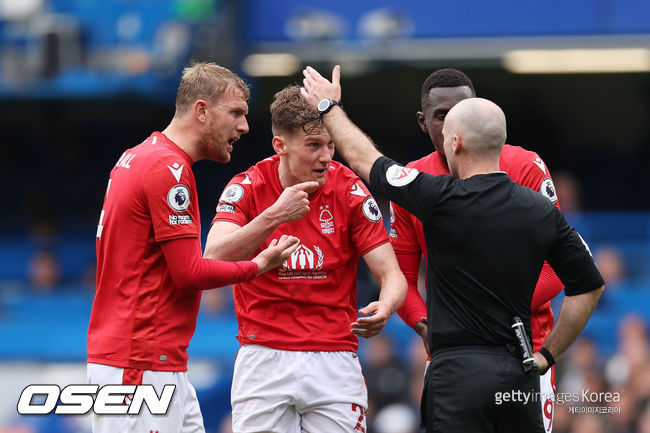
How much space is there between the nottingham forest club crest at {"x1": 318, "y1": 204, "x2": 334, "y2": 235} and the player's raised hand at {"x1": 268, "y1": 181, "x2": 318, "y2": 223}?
0.93 feet

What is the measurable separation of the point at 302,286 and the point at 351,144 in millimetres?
867

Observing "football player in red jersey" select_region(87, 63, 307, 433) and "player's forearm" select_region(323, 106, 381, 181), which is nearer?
"player's forearm" select_region(323, 106, 381, 181)

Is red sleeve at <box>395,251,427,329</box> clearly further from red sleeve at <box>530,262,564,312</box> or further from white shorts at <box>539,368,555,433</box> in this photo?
white shorts at <box>539,368,555,433</box>

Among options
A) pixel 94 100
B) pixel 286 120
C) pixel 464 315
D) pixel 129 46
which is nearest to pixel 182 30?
pixel 129 46

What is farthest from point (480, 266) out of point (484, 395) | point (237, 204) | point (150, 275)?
point (150, 275)

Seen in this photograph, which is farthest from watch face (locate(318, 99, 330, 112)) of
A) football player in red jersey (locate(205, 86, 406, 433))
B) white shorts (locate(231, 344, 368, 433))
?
white shorts (locate(231, 344, 368, 433))

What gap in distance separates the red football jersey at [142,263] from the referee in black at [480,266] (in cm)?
100

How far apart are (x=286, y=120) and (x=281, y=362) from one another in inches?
49.6

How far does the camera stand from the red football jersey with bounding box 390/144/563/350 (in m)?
4.73

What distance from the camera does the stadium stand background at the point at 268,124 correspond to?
1065 cm

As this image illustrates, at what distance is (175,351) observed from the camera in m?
4.54

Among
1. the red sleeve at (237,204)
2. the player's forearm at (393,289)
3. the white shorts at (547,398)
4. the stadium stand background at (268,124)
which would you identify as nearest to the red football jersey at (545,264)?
the white shorts at (547,398)

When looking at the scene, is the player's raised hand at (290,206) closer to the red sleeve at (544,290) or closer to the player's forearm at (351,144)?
the player's forearm at (351,144)

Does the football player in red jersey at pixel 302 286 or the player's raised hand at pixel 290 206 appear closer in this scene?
the player's raised hand at pixel 290 206
